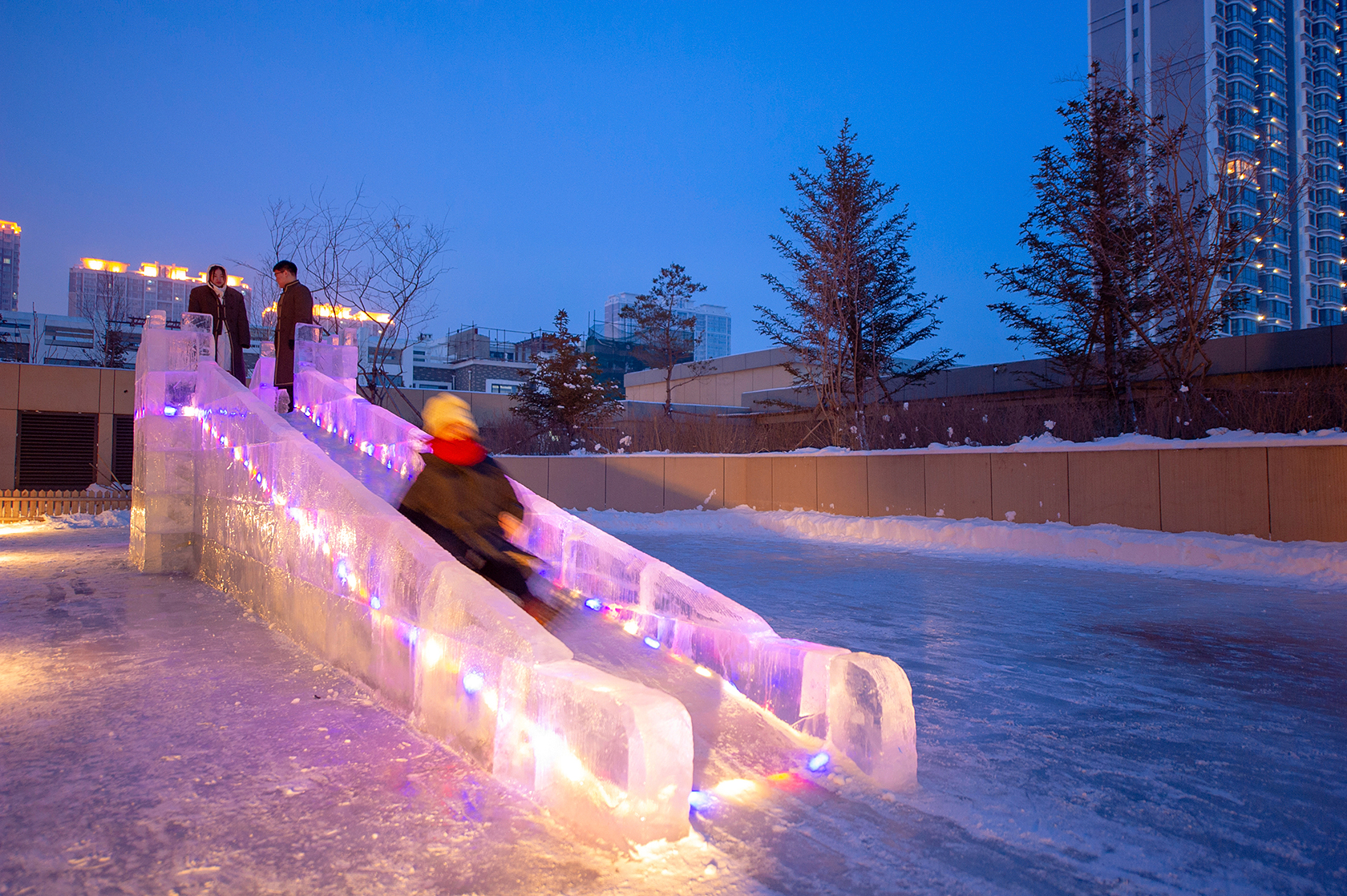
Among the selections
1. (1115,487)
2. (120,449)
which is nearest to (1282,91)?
(1115,487)

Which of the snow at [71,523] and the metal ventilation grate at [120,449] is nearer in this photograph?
the snow at [71,523]

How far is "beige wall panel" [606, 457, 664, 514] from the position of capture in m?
→ 17.8

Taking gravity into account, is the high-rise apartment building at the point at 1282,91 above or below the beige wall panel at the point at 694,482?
above

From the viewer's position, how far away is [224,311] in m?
9.36

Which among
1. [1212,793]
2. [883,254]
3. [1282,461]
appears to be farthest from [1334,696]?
[883,254]

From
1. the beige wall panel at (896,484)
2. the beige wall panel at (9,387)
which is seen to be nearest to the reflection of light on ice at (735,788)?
the beige wall panel at (896,484)

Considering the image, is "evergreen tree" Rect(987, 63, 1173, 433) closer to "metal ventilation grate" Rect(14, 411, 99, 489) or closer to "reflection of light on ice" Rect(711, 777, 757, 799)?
"reflection of light on ice" Rect(711, 777, 757, 799)

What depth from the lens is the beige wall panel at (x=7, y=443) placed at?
21.3m

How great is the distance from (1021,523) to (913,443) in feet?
13.7

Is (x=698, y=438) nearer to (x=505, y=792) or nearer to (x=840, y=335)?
(x=840, y=335)

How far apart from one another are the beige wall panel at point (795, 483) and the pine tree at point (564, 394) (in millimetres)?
10307

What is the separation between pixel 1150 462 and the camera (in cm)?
1075

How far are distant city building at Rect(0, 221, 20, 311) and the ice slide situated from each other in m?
196

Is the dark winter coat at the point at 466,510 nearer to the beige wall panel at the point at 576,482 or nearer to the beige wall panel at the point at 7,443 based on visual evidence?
the beige wall panel at the point at 576,482
